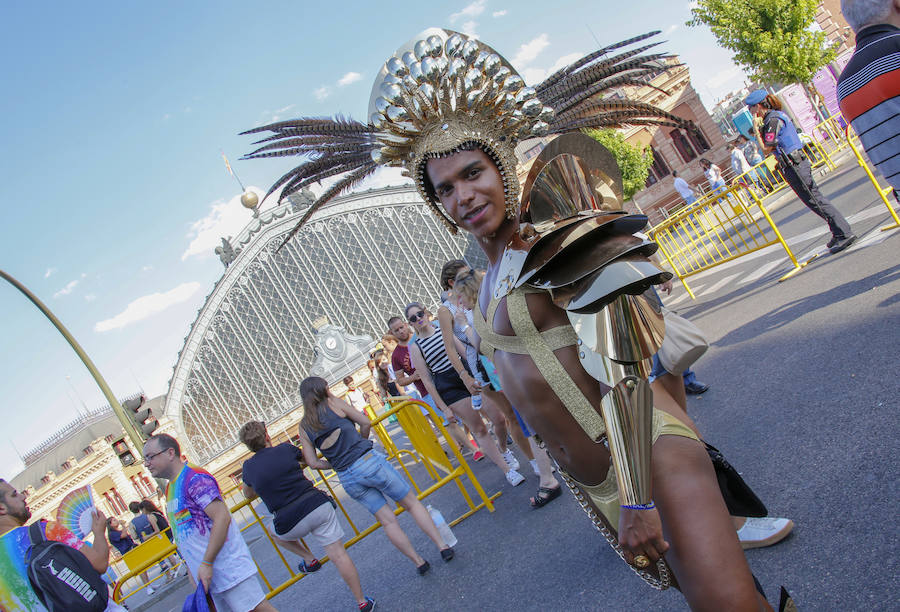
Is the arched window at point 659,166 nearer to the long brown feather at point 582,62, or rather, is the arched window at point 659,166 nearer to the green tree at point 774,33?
the green tree at point 774,33

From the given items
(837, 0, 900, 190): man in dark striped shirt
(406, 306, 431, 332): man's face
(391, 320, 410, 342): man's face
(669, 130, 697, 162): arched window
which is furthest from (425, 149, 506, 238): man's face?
(669, 130, 697, 162): arched window

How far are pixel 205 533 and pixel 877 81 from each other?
410cm

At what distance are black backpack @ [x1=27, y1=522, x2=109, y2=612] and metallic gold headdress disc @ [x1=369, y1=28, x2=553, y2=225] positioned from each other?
3340 millimetres

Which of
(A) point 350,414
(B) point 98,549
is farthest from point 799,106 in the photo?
(B) point 98,549

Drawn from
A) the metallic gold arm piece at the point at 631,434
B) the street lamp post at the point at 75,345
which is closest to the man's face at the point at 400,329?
the metallic gold arm piece at the point at 631,434

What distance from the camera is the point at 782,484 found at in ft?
10.2

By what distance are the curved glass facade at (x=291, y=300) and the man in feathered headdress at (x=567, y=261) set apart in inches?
1585

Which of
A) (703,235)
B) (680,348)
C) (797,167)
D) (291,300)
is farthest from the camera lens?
(291,300)

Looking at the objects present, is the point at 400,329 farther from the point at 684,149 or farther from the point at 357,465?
the point at 684,149

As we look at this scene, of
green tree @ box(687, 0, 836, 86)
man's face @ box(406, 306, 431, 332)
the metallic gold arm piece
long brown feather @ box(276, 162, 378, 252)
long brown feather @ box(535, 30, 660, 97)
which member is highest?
green tree @ box(687, 0, 836, 86)

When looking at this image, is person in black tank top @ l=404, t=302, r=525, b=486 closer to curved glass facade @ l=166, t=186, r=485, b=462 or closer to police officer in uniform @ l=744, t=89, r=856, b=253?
police officer in uniform @ l=744, t=89, r=856, b=253

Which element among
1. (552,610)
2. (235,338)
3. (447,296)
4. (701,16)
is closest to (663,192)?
(701,16)

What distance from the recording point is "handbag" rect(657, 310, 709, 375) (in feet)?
5.22

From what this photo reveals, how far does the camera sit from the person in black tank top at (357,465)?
15.1 ft
